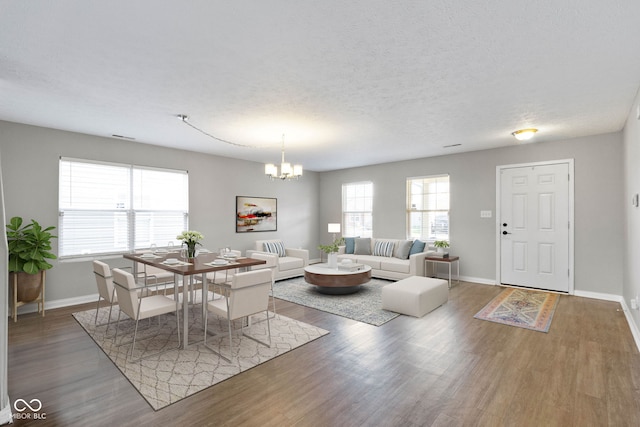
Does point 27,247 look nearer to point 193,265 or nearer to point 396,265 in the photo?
point 193,265

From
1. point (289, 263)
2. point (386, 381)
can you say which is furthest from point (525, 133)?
point (289, 263)

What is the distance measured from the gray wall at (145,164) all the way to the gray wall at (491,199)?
50.7 inches

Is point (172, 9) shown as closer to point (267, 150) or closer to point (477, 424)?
point (477, 424)

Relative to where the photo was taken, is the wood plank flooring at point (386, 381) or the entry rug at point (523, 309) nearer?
the wood plank flooring at point (386, 381)

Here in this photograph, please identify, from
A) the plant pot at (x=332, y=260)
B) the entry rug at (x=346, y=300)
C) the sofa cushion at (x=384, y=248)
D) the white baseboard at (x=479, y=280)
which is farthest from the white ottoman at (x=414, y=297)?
the sofa cushion at (x=384, y=248)

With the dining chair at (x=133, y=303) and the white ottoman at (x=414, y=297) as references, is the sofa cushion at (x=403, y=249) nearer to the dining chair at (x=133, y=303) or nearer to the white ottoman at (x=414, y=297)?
Result: the white ottoman at (x=414, y=297)

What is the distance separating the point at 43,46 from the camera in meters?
2.38

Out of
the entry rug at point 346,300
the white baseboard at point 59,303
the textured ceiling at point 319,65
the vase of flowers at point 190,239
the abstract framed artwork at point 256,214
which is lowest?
the entry rug at point 346,300

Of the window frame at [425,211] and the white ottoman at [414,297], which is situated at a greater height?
the window frame at [425,211]

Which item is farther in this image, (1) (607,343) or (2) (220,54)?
(1) (607,343)

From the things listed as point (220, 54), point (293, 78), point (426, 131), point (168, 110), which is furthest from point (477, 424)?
point (168, 110)

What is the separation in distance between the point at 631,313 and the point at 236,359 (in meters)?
4.73

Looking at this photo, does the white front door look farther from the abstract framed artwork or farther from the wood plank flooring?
the abstract framed artwork

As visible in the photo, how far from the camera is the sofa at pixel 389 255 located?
6.11 m
